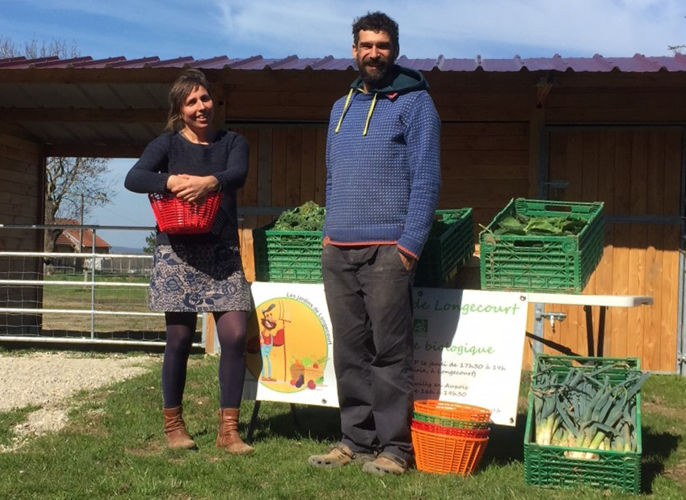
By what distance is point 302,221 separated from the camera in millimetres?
4812

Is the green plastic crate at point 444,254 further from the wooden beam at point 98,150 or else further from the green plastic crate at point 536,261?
the wooden beam at point 98,150

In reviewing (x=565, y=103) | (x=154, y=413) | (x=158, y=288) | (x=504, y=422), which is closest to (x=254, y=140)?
(x=565, y=103)

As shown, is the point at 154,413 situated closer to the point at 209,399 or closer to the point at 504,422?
the point at 209,399

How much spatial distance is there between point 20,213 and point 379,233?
26.8ft

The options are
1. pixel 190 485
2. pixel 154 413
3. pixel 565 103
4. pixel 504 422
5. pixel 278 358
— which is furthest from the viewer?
pixel 565 103

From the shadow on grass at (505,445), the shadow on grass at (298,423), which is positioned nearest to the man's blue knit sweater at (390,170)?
the shadow on grass at (505,445)

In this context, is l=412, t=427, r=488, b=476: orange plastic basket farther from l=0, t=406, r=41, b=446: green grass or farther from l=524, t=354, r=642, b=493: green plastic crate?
l=0, t=406, r=41, b=446: green grass

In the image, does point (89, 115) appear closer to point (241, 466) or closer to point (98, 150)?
point (98, 150)

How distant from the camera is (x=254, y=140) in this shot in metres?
8.52

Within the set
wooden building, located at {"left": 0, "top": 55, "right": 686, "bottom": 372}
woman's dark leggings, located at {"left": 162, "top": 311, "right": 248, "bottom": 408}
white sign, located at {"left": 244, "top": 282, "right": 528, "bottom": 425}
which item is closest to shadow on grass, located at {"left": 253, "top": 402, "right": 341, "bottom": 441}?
white sign, located at {"left": 244, "top": 282, "right": 528, "bottom": 425}

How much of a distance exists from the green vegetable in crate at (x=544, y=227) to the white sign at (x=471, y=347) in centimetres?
33

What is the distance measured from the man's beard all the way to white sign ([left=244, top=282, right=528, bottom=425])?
3.65ft

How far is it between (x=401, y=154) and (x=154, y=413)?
2576 mm

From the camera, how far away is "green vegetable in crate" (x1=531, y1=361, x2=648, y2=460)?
3859mm
